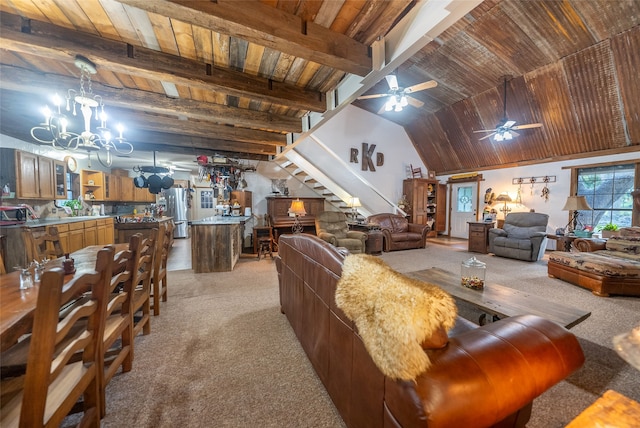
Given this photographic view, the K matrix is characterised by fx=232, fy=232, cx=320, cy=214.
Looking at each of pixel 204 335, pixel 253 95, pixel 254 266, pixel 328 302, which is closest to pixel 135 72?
pixel 253 95

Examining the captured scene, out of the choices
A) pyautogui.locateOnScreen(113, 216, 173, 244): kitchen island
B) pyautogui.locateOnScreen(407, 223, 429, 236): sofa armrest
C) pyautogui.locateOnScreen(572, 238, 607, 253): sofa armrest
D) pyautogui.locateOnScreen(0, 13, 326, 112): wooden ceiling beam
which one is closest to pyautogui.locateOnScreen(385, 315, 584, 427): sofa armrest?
pyautogui.locateOnScreen(0, 13, 326, 112): wooden ceiling beam

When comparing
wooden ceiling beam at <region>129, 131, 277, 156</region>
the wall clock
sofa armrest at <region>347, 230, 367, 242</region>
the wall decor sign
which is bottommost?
→ sofa armrest at <region>347, 230, 367, 242</region>

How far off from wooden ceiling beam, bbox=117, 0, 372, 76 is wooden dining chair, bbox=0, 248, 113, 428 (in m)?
1.51

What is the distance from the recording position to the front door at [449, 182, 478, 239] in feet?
24.8

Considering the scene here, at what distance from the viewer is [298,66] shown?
240 cm

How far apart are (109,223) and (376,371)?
231 inches

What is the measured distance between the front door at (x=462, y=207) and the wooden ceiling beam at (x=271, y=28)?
23.5ft

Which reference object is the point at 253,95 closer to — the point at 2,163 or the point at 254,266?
the point at 254,266

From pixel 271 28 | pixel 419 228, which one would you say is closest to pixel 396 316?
pixel 271 28

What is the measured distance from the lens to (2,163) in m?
3.17

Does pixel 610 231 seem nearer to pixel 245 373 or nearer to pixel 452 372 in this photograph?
pixel 452 372

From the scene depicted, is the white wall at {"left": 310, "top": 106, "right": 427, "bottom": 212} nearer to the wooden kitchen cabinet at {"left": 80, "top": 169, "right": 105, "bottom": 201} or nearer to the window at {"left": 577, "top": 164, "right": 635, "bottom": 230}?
the window at {"left": 577, "top": 164, "right": 635, "bottom": 230}

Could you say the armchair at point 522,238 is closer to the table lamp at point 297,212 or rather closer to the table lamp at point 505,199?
the table lamp at point 505,199

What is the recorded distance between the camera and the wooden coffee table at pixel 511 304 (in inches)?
64.1
